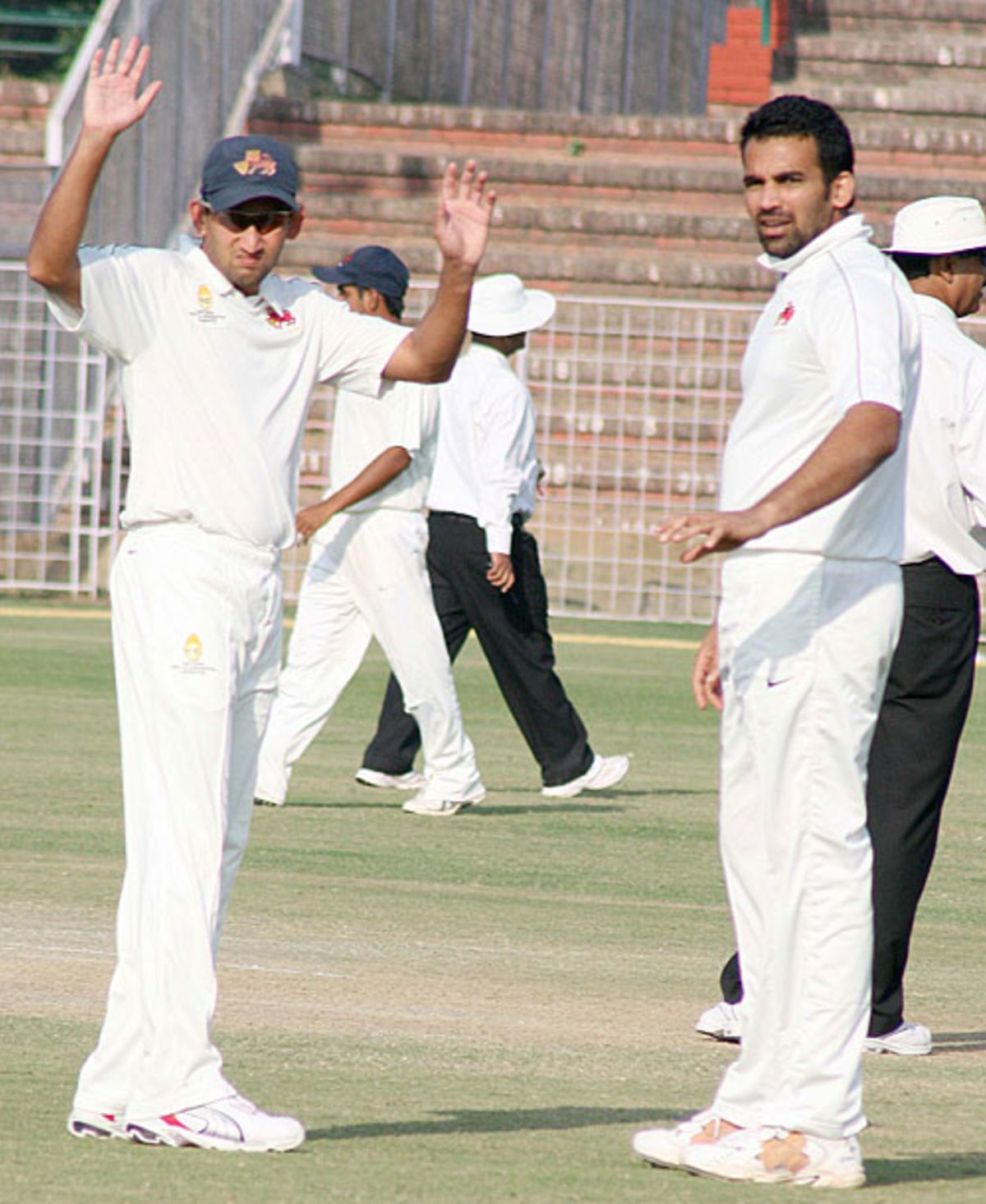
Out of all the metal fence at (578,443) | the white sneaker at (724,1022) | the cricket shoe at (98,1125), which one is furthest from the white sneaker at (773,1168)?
the metal fence at (578,443)

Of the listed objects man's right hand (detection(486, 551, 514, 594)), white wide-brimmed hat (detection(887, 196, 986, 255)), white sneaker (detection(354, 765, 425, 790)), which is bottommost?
white sneaker (detection(354, 765, 425, 790))

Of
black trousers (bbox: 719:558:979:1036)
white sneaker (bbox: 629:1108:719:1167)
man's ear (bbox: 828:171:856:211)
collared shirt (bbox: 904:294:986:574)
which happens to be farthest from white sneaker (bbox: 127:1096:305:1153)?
collared shirt (bbox: 904:294:986:574)

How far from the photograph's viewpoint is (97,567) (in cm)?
2002

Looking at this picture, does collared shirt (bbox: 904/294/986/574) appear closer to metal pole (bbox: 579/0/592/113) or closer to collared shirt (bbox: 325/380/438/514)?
collared shirt (bbox: 325/380/438/514)

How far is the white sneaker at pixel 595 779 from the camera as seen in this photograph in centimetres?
1090

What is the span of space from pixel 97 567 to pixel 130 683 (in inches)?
595

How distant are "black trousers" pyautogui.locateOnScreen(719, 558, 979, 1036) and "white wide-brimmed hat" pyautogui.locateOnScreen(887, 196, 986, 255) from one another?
769 mm

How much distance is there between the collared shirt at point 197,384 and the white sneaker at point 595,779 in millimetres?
5788

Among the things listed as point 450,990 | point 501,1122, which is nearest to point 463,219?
point 501,1122

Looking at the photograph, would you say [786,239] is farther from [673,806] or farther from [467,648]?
[467,648]

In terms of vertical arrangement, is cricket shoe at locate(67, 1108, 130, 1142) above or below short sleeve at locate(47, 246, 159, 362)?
below

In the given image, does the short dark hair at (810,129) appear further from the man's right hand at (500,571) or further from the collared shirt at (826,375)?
the man's right hand at (500,571)

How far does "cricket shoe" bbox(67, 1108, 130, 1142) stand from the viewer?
502 centimetres

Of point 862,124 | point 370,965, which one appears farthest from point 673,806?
point 862,124
